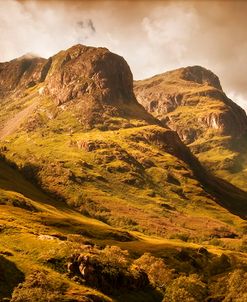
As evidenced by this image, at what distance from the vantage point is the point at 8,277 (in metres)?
141

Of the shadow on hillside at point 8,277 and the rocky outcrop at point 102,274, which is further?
the rocky outcrop at point 102,274

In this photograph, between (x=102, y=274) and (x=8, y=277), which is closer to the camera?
(x=8, y=277)

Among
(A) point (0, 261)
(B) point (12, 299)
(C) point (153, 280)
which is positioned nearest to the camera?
(B) point (12, 299)

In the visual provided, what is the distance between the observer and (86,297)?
448 ft

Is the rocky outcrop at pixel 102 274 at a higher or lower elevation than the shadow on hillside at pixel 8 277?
higher

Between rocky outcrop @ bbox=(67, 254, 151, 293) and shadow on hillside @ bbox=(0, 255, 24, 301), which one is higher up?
rocky outcrop @ bbox=(67, 254, 151, 293)

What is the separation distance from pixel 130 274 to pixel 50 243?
101 ft

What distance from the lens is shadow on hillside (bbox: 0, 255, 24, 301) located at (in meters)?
134

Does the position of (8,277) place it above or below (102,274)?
below

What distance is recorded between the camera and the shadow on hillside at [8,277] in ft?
441

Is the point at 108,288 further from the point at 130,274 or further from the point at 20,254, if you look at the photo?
the point at 20,254

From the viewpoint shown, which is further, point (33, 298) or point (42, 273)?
point (42, 273)

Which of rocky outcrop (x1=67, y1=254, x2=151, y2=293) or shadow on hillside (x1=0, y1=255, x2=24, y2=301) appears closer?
shadow on hillside (x1=0, y1=255, x2=24, y2=301)

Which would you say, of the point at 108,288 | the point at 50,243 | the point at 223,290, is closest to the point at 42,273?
the point at 108,288
